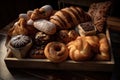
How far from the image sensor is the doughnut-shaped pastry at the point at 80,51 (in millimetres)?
891

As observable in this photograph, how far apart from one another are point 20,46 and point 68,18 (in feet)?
1.07

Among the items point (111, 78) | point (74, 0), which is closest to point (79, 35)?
point (111, 78)

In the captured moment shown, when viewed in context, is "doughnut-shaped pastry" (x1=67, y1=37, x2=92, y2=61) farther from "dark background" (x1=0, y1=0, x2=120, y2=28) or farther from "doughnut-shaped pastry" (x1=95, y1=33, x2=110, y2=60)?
"dark background" (x1=0, y1=0, x2=120, y2=28)

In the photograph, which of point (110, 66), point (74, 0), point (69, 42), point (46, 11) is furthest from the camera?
point (74, 0)

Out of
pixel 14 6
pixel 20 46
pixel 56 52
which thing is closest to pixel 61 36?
pixel 56 52

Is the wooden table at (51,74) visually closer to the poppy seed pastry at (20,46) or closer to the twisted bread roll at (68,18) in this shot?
the poppy seed pastry at (20,46)

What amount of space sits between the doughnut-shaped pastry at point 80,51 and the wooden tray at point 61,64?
0.02m

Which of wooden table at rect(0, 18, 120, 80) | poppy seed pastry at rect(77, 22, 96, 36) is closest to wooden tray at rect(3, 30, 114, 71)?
wooden table at rect(0, 18, 120, 80)

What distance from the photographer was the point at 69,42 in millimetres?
1007

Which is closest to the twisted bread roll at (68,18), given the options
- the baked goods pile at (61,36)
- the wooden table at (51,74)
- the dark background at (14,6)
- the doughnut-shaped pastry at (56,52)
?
the baked goods pile at (61,36)

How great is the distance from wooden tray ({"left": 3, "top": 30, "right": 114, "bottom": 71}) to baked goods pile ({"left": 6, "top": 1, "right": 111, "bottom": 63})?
0.02 meters

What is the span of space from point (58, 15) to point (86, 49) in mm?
299

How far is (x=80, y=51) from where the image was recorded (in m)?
0.90

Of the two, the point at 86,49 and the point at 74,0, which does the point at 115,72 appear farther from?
the point at 74,0
